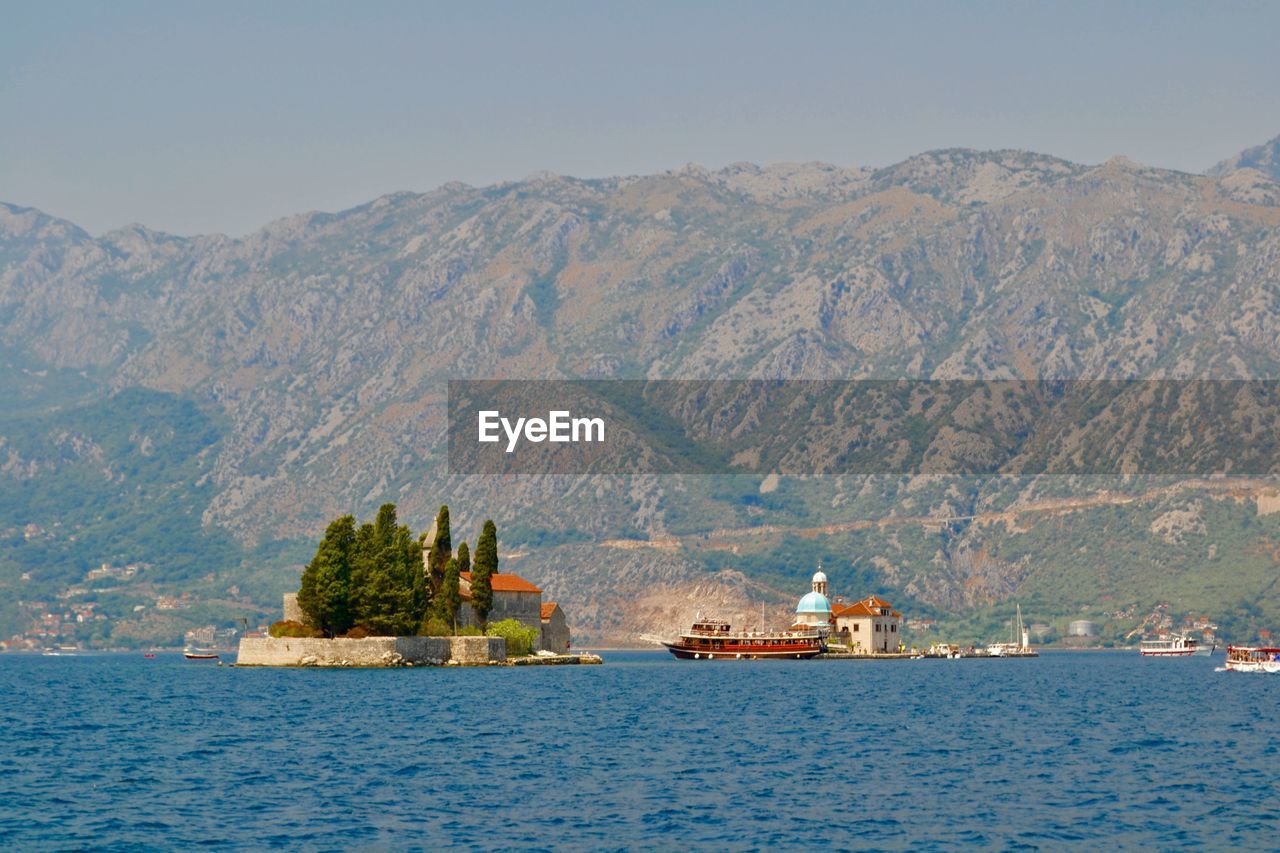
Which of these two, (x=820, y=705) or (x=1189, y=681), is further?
(x=1189, y=681)

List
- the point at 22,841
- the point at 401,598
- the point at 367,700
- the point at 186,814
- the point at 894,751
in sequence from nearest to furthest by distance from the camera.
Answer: the point at 22,841 < the point at 186,814 < the point at 894,751 < the point at 367,700 < the point at 401,598

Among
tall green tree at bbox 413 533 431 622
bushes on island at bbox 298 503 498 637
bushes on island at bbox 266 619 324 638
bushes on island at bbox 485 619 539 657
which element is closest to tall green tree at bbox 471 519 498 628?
bushes on island at bbox 485 619 539 657

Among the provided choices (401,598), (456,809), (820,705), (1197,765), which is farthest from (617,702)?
(456,809)

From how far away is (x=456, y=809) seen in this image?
70.4m

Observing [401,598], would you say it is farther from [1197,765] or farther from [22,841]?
[22,841]

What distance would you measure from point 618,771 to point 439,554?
10135cm

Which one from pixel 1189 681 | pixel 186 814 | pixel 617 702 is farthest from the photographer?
pixel 1189 681

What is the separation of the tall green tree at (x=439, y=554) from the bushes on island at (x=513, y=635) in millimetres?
8973

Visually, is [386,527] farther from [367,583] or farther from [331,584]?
[331,584]

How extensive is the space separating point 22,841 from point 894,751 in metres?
48.0

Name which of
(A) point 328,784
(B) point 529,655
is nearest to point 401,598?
(B) point 529,655

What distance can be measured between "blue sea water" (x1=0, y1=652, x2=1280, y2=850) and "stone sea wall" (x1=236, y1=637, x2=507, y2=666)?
21761mm

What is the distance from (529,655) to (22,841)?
444ft

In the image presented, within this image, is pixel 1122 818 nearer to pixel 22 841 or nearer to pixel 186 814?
pixel 186 814
